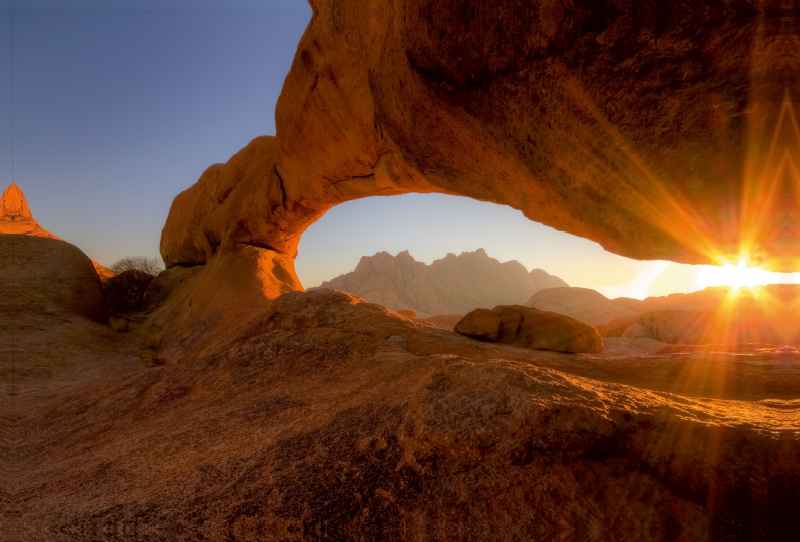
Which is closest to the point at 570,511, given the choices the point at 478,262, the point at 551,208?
the point at 551,208

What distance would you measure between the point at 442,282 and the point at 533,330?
2918 inches

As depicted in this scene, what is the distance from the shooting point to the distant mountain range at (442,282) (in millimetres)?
71125

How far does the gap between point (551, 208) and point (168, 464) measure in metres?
5.43

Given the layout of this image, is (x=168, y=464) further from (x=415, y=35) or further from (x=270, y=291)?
(x=270, y=291)

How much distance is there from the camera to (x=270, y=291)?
1199 centimetres

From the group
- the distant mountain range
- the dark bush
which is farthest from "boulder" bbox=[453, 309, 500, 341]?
the distant mountain range

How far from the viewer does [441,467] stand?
265 cm

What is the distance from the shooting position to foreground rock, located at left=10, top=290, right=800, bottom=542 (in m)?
2.35

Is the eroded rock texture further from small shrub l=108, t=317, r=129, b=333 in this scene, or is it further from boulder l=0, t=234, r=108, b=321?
boulder l=0, t=234, r=108, b=321

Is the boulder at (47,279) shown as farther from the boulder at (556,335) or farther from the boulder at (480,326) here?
the boulder at (556,335)

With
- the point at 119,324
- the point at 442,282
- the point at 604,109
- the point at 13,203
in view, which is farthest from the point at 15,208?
the point at 604,109

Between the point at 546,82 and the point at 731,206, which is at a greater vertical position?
the point at 546,82

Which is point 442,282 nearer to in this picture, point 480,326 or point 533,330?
point 533,330

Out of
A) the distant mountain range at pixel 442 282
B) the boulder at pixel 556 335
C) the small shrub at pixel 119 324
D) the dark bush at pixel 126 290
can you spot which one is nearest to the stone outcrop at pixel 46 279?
the dark bush at pixel 126 290
